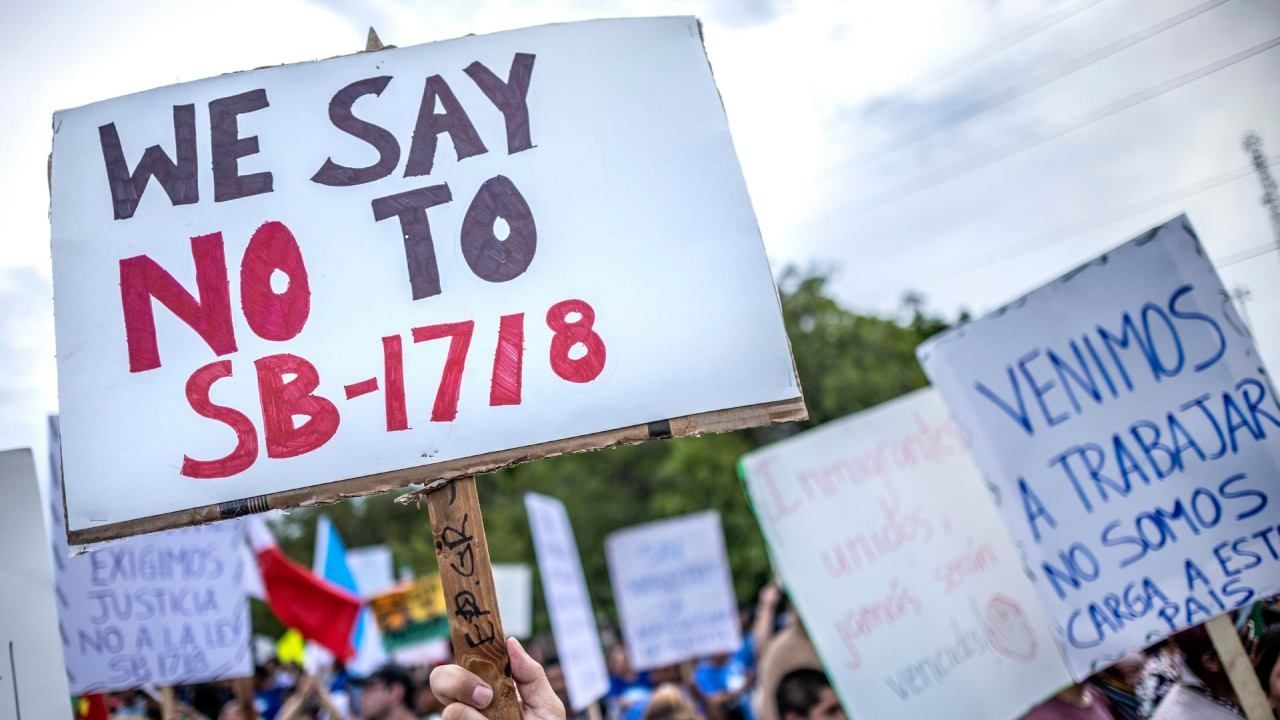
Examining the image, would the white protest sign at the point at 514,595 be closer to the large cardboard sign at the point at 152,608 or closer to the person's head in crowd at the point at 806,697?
the large cardboard sign at the point at 152,608

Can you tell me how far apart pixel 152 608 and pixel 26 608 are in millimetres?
1769

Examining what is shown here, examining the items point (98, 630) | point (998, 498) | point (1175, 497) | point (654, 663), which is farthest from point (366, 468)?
point (654, 663)

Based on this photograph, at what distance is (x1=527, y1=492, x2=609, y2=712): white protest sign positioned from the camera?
5559mm

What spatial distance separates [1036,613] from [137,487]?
318cm

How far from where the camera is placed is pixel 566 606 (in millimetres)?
5977

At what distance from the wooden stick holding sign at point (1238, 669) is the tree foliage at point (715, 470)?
811 inches

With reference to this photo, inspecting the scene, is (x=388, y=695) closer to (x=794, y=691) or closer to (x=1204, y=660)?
(x=794, y=691)

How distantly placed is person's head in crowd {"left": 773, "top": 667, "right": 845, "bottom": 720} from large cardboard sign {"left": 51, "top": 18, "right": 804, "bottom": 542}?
93.4 inches

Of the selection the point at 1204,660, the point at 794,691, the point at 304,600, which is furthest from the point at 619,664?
the point at 1204,660

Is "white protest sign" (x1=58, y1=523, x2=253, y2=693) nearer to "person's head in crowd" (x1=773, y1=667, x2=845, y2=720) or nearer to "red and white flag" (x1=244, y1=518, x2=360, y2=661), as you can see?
"red and white flag" (x1=244, y1=518, x2=360, y2=661)

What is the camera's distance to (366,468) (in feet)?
6.37

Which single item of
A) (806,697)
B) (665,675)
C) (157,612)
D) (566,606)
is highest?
(157,612)

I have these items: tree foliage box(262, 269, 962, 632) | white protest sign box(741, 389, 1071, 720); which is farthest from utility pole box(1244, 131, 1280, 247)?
tree foliage box(262, 269, 962, 632)

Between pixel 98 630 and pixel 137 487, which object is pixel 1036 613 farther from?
pixel 98 630
